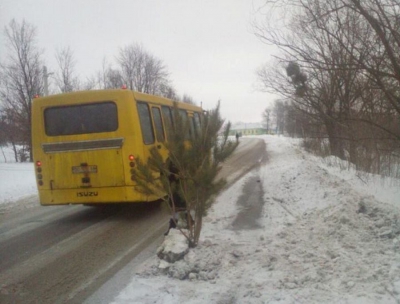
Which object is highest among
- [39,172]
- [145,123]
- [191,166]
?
[145,123]

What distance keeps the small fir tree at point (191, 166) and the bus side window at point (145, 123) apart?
9.62ft

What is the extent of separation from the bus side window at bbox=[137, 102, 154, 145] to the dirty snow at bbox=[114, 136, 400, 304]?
2.35m

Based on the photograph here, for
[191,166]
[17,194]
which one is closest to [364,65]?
[191,166]

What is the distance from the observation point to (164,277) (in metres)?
4.75

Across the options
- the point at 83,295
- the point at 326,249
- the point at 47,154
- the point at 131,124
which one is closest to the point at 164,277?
the point at 83,295

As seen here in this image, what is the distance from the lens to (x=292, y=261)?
15.9 ft

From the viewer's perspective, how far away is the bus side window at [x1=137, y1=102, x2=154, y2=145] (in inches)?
334

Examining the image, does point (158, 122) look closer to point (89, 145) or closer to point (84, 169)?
point (89, 145)

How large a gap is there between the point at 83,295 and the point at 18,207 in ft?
24.6

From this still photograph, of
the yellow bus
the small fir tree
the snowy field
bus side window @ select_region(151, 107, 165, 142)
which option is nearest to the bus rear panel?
the yellow bus

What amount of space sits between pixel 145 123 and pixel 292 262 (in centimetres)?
501

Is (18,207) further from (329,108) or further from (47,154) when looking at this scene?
(329,108)

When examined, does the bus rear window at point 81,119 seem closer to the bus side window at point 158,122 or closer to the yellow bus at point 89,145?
the yellow bus at point 89,145

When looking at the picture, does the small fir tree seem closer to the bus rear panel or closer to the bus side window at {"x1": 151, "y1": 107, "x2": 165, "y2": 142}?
the bus rear panel
